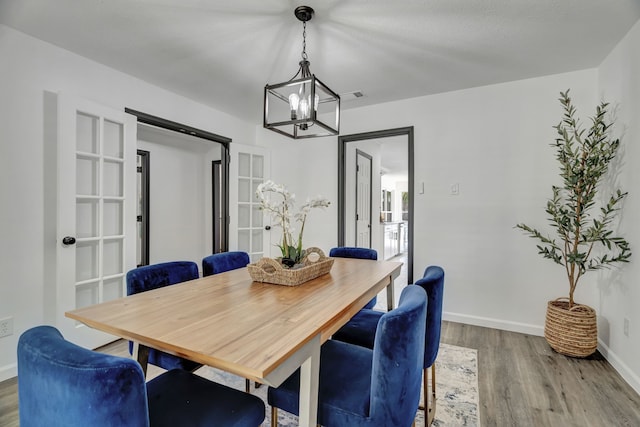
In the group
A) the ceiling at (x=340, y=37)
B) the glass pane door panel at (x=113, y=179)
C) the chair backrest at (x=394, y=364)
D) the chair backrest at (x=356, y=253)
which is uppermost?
the ceiling at (x=340, y=37)

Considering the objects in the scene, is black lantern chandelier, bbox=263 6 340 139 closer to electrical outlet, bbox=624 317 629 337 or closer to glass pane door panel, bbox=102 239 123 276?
glass pane door panel, bbox=102 239 123 276

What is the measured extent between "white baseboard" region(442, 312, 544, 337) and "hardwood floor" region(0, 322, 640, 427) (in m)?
0.19

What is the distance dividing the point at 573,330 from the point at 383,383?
2283 mm

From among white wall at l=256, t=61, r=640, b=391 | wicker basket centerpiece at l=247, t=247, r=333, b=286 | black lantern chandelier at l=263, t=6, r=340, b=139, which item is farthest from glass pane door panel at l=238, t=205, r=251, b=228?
wicker basket centerpiece at l=247, t=247, r=333, b=286

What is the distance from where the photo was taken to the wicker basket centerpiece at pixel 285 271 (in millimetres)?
1632

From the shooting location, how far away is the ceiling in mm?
1925

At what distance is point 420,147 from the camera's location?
343cm

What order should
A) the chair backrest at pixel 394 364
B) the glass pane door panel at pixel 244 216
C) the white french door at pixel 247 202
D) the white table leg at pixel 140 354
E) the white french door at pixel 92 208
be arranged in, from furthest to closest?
the glass pane door panel at pixel 244 216 < the white french door at pixel 247 202 < the white french door at pixel 92 208 < the white table leg at pixel 140 354 < the chair backrest at pixel 394 364

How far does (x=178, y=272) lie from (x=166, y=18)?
65.1 inches

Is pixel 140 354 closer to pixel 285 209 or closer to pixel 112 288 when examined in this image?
pixel 285 209

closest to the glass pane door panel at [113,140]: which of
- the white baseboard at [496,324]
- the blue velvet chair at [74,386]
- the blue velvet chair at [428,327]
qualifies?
the blue velvet chair at [74,386]

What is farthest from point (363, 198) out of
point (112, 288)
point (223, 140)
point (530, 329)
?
point (112, 288)

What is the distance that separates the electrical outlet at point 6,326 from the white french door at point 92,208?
0.83ft

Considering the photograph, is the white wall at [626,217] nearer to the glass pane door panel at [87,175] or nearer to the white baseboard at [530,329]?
the white baseboard at [530,329]
